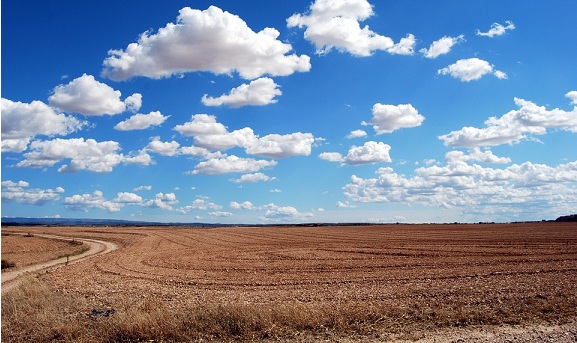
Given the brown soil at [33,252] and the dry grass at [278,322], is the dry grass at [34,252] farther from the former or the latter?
the dry grass at [278,322]

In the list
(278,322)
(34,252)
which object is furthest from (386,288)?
(34,252)

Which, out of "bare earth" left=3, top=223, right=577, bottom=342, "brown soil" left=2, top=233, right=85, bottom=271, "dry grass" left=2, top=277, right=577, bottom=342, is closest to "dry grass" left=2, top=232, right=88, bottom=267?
"brown soil" left=2, top=233, right=85, bottom=271

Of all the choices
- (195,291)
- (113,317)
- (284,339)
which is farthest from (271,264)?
(284,339)

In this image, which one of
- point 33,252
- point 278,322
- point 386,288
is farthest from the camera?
point 33,252

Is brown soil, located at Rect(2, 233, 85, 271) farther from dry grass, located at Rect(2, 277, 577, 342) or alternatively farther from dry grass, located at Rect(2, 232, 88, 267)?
dry grass, located at Rect(2, 277, 577, 342)

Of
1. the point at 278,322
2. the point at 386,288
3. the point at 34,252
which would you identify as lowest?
the point at 34,252

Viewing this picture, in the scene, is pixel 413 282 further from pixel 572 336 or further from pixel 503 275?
pixel 572 336

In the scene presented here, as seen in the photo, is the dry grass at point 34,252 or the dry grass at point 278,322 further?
the dry grass at point 34,252

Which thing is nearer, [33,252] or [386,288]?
[386,288]

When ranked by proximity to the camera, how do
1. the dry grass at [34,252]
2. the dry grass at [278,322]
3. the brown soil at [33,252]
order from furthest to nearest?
the dry grass at [34,252], the brown soil at [33,252], the dry grass at [278,322]

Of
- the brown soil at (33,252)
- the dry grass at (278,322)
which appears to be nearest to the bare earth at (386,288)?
the dry grass at (278,322)

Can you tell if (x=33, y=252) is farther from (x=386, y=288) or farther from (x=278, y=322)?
(x=278, y=322)

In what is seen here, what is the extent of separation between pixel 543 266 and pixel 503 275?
526 cm

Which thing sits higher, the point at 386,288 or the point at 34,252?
the point at 386,288
